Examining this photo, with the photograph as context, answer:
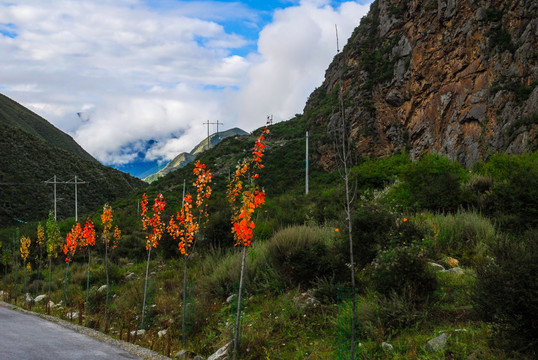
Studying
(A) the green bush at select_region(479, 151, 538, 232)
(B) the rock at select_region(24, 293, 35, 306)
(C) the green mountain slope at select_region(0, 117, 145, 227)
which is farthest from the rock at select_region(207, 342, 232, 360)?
(C) the green mountain slope at select_region(0, 117, 145, 227)

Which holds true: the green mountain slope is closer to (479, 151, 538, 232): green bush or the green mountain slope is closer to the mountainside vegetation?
the mountainside vegetation

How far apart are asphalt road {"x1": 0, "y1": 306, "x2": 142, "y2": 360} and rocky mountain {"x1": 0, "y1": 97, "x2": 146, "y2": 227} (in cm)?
3540

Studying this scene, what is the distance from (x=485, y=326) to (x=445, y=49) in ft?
117

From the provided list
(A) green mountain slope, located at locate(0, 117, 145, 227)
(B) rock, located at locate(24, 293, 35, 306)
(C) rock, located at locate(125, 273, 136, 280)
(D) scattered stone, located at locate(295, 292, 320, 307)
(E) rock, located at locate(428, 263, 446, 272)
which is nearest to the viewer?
(D) scattered stone, located at locate(295, 292, 320, 307)

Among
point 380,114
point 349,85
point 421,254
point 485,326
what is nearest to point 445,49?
point 380,114

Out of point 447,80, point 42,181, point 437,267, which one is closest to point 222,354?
point 437,267

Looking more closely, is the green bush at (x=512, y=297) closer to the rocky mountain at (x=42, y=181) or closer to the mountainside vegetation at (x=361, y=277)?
the mountainside vegetation at (x=361, y=277)

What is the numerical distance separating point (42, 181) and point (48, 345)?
188ft

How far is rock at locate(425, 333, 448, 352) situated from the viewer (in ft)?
16.5

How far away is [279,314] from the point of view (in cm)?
757

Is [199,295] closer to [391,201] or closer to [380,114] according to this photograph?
[391,201]

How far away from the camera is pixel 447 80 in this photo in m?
35.1

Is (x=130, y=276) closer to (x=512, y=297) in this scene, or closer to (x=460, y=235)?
(x=460, y=235)

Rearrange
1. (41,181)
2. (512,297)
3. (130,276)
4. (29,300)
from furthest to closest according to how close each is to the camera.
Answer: (41,181)
(130,276)
(29,300)
(512,297)
